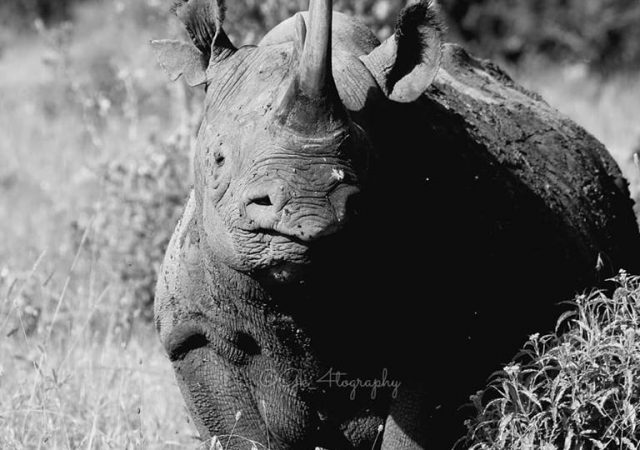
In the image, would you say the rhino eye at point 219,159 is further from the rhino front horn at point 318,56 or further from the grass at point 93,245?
the grass at point 93,245

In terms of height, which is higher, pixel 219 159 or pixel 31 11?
pixel 31 11

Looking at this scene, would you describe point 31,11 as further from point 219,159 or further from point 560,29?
point 219,159

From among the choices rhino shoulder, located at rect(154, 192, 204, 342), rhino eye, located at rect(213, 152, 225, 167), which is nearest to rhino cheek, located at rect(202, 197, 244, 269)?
rhino eye, located at rect(213, 152, 225, 167)

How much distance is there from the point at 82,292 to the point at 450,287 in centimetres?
299

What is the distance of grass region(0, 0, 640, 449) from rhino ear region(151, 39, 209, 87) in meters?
1.08

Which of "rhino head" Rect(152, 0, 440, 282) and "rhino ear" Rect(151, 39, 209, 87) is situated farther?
"rhino ear" Rect(151, 39, 209, 87)

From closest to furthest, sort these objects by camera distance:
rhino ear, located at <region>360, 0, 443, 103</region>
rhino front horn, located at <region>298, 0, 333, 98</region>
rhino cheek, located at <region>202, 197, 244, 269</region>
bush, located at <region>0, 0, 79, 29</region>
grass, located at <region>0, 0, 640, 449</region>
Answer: rhino front horn, located at <region>298, 0, 333, 98</region> < rhino cheek, located at <region>202, 197, 244, 269</region> < rhino ear, located at <region>360, 0, 443, 103</region> < grass, located at <region>0, 0, 640, 449</region> < bush, located at <region>0, 0, 79, 29</region>

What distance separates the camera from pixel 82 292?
6871mm

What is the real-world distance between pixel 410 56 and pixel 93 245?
10.8 ft

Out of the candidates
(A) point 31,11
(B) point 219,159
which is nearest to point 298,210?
(B) point 219,159

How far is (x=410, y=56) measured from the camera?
14.3 feet

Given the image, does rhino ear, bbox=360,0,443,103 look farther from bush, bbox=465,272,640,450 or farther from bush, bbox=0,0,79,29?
bush, bbox=0,0,79,29

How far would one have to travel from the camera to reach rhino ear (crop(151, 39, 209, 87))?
4598 mm

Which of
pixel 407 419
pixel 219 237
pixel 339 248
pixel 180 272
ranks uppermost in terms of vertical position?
pixel 180 272
